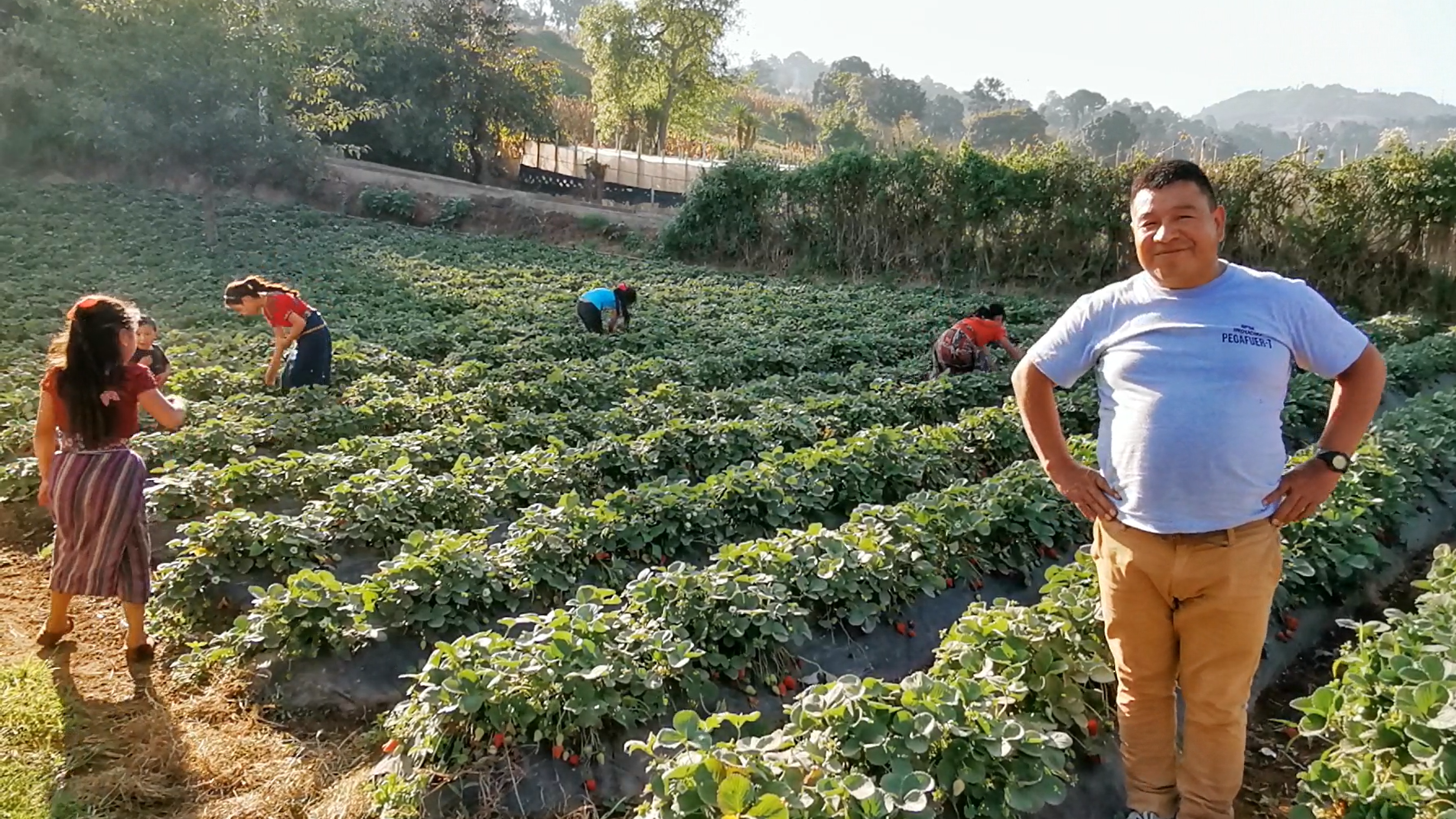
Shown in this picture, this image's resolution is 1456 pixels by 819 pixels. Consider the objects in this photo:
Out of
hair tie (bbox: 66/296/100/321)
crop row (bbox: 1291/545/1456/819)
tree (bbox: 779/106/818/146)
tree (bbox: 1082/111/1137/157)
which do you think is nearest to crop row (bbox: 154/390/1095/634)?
hair tie (bbox: 66/296/100/321)

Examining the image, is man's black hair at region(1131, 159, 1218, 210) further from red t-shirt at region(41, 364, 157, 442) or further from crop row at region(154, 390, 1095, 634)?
red t-shirt at region(41, 364, 157, 442)

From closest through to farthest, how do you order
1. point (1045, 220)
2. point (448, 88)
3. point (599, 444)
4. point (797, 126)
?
point (599, 444)
point (1045, 220)
point (448, 88)
point (797, 126)

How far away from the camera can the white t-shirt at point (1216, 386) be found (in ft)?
8.13

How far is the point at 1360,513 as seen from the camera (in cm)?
500

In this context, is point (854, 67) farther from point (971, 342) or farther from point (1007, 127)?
point (971, 342)

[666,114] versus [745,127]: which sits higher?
[745,127]

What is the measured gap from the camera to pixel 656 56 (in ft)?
133

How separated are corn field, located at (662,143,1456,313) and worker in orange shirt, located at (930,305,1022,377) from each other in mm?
10990

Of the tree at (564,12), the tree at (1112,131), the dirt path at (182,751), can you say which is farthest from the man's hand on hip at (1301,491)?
the tree at (564,12)

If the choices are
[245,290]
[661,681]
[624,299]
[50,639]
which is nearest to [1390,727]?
[661,681]

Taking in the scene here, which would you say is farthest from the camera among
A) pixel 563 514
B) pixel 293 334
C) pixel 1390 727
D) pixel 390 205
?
pixel 390 205

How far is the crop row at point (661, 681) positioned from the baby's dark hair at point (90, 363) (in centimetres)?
195

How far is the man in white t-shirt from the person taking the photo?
2.49m

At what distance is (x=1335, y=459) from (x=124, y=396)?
4915mm
